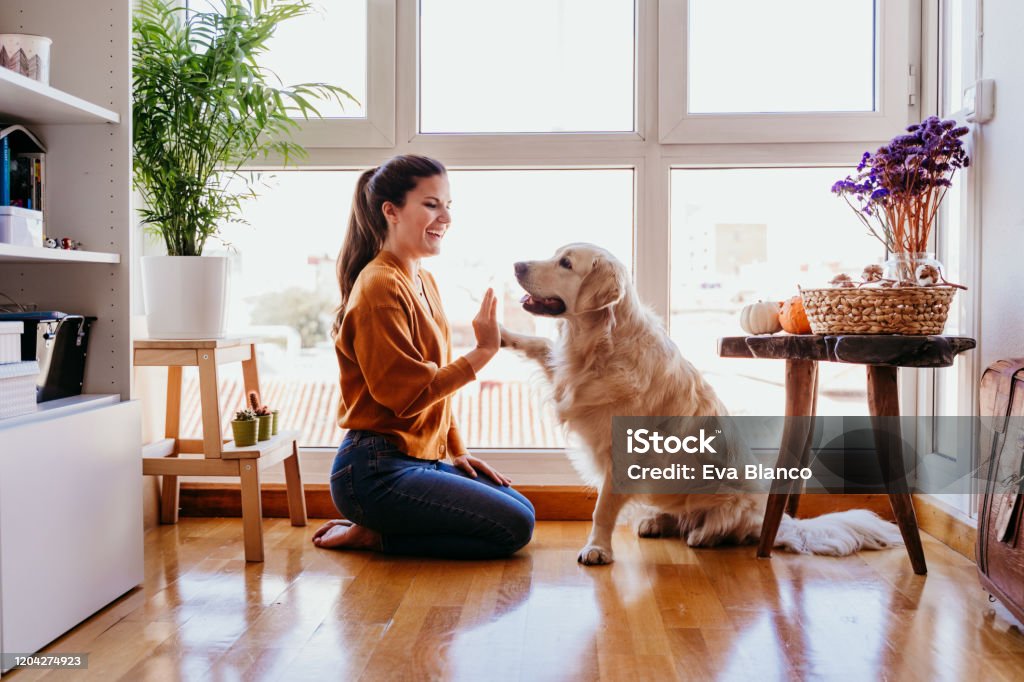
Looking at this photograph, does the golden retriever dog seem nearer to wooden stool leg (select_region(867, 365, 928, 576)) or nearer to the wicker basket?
wooden stool leg (select_region(867, 365, 928, 576))

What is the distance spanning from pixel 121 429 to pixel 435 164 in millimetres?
1077

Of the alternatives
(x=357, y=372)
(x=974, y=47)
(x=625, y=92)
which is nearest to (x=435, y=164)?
(x=357, y=372)

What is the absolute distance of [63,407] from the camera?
5.85 feet

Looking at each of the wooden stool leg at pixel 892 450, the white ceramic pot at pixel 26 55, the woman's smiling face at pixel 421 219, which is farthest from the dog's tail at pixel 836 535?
the white ceramic pot at pixel 26 55

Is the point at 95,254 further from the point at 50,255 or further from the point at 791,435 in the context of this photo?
the point at 791,435

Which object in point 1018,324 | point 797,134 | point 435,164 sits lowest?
point 1018,324

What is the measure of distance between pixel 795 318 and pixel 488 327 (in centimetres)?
87

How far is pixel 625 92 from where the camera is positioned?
9.10ft

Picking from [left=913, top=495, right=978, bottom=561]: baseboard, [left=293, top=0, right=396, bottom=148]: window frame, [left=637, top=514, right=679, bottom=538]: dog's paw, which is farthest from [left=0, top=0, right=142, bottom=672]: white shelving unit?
[left=913, top=495, right=978, bottom=561]: baseboard

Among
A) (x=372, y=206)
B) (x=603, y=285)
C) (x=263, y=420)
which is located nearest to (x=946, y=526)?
(x=603, y=285)

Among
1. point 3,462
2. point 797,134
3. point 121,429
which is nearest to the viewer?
point 3,462

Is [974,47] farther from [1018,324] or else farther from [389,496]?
[389,496]

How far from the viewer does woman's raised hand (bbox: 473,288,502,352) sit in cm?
223

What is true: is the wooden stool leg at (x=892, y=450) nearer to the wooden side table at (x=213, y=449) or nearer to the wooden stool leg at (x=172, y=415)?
the wooden side table at (x=213, y=449)
